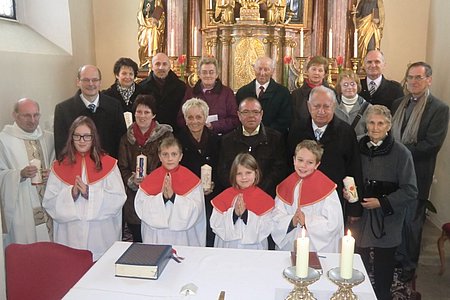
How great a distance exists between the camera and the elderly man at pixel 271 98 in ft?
15.5

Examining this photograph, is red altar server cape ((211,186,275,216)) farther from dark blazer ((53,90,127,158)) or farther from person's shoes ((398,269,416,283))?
person's shoes ((398,269,416,283))

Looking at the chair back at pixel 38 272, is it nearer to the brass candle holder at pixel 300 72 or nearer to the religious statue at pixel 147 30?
the brass candle holder at pixel 300 72

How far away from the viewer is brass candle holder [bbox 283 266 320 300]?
182 centimetres

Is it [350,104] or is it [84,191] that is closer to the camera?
[84,191]

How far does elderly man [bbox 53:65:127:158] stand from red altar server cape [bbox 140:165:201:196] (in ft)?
3.11

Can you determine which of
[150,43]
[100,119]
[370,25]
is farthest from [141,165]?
[370,25]

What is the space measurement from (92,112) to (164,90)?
946mm

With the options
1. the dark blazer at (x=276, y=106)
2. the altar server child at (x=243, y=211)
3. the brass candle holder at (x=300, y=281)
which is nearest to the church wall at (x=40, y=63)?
the dark blazer at (x=276, y=106)

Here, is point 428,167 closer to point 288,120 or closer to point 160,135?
point 288,120

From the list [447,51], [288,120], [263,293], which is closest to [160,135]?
[288,120]

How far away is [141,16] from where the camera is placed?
7.78 meters

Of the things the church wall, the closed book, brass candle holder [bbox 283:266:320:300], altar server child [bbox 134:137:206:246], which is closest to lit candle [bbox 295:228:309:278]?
brass candle holder [bbox 283:266:320:300]

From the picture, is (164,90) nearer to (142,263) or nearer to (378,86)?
(378,86)

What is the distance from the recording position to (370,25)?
7.53 m
